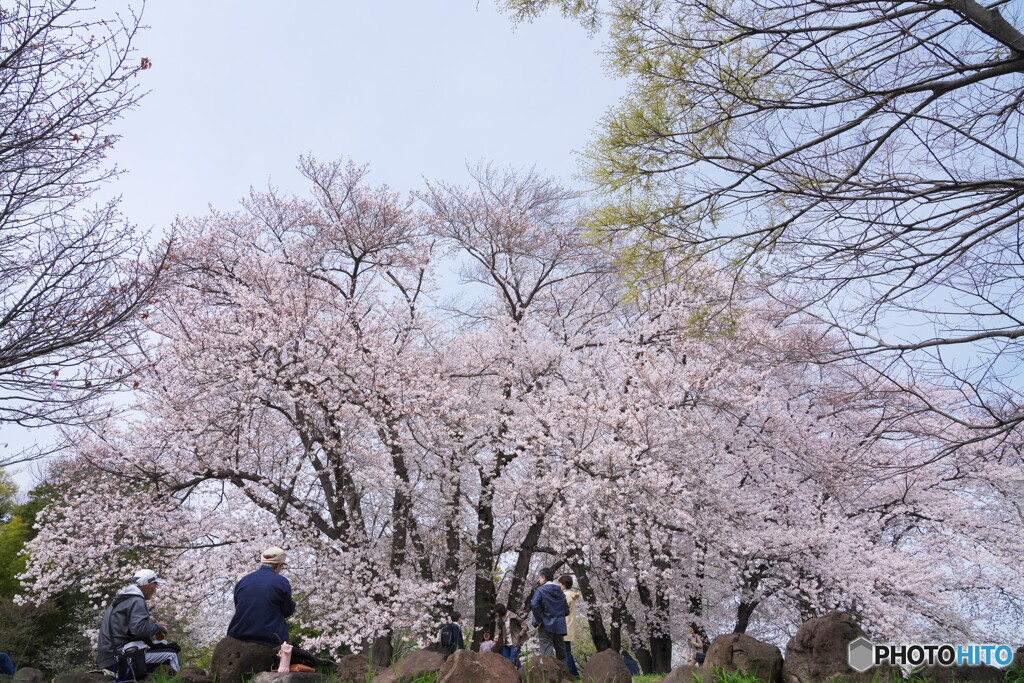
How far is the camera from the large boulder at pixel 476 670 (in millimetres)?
5035

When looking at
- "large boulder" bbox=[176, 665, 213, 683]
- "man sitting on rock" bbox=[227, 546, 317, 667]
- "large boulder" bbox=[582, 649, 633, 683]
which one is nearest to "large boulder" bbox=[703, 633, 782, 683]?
"large boulder" bbox=[582, 649, 633, 683]

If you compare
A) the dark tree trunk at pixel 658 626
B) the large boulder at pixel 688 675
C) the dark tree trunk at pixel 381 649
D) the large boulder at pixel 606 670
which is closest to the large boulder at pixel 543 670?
the large boulder at pixel 606 670

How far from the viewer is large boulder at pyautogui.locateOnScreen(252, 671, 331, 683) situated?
17.9 ft

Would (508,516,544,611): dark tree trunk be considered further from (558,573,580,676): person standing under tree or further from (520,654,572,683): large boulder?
(520,654,572,683): large boulder

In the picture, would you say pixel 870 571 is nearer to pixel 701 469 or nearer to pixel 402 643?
pixel 701 469

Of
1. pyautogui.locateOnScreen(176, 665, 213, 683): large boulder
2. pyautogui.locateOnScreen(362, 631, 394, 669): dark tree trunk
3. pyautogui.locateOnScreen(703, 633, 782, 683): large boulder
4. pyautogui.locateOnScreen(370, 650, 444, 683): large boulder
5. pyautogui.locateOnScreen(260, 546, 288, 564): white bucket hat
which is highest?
pyautogui.locateOnScreen(260, 546, 288, 564): white bucket hat

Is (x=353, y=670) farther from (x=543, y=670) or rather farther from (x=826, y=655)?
(x=826, y=655)

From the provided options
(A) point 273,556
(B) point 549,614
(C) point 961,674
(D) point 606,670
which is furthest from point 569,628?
(A) point 273,556

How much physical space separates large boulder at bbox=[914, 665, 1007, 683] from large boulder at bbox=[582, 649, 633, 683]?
2636 mm

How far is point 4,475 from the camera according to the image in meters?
28.3

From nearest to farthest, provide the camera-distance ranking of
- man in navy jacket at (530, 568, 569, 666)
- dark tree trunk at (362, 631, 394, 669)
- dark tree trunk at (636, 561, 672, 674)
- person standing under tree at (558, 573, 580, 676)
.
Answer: man in navy jacket at (530, 568, 569, 666) < person standing under tree at (558, 573, 580, 676) < dark tree trunk at (362, 631, 394, 669) < dark tree trunk at (636, 561, 672, 674)

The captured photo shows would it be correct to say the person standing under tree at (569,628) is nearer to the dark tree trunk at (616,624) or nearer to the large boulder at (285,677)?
the large boulder at (285,677)

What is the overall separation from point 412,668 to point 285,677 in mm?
1077

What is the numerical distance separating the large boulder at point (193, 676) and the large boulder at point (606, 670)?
11.5ft
